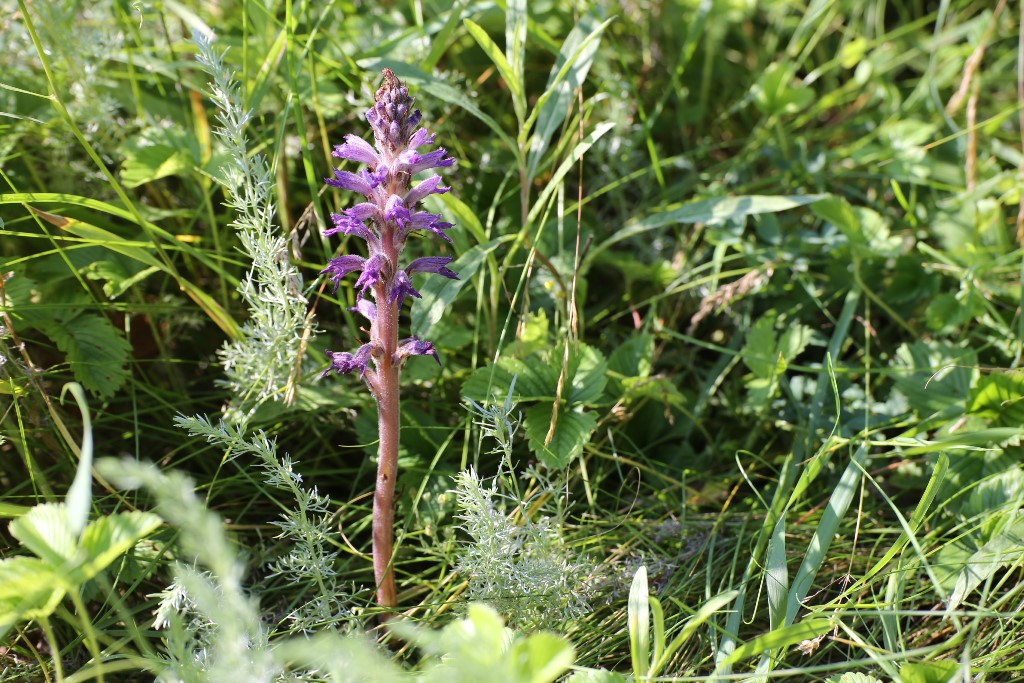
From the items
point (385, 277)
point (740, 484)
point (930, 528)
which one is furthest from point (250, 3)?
point (930, 528)

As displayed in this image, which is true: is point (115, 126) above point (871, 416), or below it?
above

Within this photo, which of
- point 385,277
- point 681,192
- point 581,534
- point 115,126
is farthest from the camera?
point 681,192

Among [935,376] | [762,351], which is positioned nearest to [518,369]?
[762,351]

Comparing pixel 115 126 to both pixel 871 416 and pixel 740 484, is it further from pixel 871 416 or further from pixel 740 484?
pixel 871 416

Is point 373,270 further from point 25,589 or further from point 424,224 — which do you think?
point 25,589

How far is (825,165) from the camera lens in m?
3.32

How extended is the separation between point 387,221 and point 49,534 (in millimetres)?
891

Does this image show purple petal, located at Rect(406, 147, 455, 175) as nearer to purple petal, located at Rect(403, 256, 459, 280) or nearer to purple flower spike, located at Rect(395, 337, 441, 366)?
purple petal, located at Rect(403, 256, 459, 280)

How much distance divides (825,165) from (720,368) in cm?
115

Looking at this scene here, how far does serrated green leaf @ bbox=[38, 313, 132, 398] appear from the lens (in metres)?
2.24

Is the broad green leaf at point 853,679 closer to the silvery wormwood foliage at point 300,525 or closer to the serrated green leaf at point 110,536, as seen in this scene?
the silvery wormwood foliage at point 300,525

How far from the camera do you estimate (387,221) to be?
5.73ft

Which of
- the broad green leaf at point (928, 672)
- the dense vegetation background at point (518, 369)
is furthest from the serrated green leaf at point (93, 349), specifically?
the broad green leaf at point (928, 672)

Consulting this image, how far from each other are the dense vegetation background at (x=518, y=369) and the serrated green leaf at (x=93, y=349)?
0.04 ft
